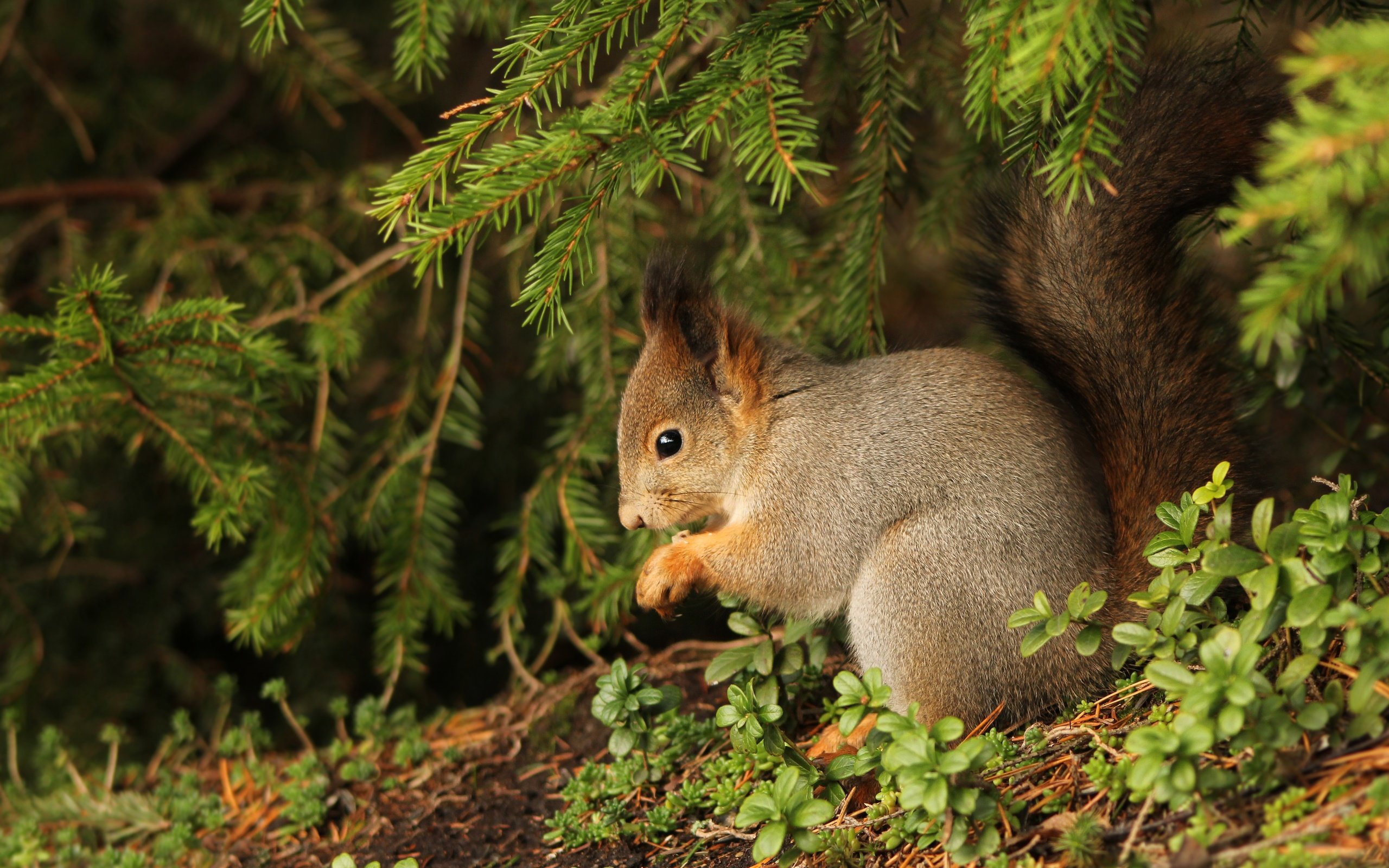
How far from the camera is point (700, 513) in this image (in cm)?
179

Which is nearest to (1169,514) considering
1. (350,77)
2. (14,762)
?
(350,77)

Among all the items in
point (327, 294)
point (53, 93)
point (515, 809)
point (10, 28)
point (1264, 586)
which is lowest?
point (515, 809)

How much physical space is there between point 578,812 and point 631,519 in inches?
18.8

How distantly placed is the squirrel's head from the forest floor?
28 cm

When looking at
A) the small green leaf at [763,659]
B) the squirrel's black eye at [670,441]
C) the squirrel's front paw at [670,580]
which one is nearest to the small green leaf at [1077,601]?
the small green leaf at [763,659]

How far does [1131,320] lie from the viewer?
1.50 meters

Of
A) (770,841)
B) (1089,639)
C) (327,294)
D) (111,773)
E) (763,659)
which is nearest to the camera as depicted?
(770,841)

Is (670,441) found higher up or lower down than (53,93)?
lower down

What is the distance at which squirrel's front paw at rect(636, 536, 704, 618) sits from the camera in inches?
66.0

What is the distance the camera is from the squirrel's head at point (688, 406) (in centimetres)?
176

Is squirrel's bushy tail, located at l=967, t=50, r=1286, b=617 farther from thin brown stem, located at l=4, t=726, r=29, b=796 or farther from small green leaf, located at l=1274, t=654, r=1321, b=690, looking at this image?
thin brown stem, located at l=4, t=726, r=29, b=796

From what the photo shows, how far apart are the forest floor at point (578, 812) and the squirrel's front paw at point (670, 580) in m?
0.16

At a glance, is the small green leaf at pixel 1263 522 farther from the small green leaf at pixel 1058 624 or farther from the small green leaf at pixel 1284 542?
the small green leaf at pixel 1058 624

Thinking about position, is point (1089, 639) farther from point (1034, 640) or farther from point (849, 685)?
point (849, 685)
